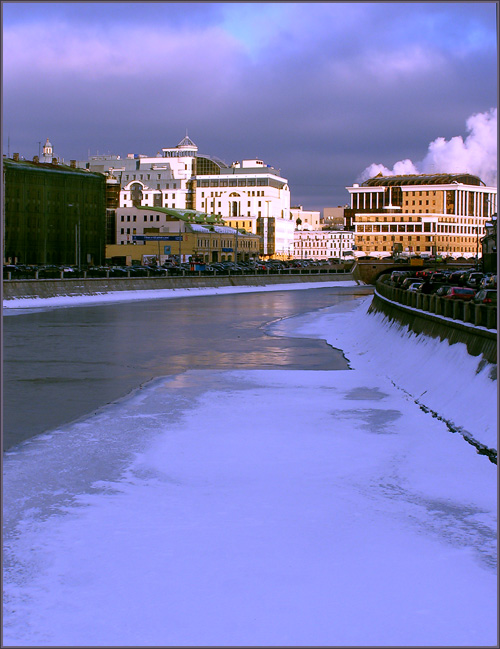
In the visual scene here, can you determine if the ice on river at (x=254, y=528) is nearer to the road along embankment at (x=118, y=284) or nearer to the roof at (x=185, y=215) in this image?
the road along embankment at (x=118, y=284)

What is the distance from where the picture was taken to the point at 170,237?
6038 inches

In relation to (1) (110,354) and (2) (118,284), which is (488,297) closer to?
(1) (110,354)

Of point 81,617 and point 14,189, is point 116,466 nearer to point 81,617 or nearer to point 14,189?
point 81,617

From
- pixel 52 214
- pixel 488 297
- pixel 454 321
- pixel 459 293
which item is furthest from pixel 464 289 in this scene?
pixel 52 214

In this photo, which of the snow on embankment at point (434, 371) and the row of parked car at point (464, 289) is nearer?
the snow on embankment at point (434, 371)

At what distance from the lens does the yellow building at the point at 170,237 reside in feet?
506

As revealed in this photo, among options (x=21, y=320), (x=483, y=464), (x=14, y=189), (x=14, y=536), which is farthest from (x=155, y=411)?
(x=14, y=189)

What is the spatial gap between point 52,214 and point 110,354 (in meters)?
100

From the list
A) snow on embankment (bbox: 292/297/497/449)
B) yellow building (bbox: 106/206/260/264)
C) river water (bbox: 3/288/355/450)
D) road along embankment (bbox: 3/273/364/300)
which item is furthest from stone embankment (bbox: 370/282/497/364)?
yellow building (bbox: 106/206/260/264)

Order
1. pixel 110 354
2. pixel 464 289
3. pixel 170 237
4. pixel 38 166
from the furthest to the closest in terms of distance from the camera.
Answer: pixel 170 237 < pixel 38 166 < pixel 464 289 < pixel 110 354

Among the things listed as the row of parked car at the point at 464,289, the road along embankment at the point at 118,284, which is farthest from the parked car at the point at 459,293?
the road along embankment at the point at 118,284

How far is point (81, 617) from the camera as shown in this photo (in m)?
8.98

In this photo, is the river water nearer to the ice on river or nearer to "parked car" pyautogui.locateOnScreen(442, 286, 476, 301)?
the ice on river

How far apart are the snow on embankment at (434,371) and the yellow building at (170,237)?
112353 millimetres
